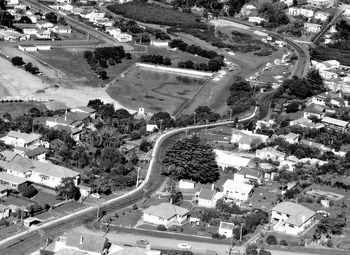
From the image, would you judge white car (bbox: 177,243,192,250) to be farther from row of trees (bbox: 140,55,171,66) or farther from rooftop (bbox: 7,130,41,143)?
row of trees (bbox: 140,55,171,66)

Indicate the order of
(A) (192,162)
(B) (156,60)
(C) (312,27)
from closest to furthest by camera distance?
(A) (192,162), (B) (156,60), (C) (312,27)

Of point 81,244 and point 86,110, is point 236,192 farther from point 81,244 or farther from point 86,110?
point 86,110

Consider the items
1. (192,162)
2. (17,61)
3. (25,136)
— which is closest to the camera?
(192,162)

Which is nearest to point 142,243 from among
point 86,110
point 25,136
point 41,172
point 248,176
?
point 41,172

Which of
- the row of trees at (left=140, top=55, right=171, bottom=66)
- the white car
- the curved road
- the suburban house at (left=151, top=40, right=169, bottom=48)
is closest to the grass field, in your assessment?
the row of trees at (left=140, top=55, right=171, bottom=66)

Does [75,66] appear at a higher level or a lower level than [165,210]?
lower

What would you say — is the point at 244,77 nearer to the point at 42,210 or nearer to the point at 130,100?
the point at 130,100

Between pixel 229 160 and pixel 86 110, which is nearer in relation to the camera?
pixel 229 160
